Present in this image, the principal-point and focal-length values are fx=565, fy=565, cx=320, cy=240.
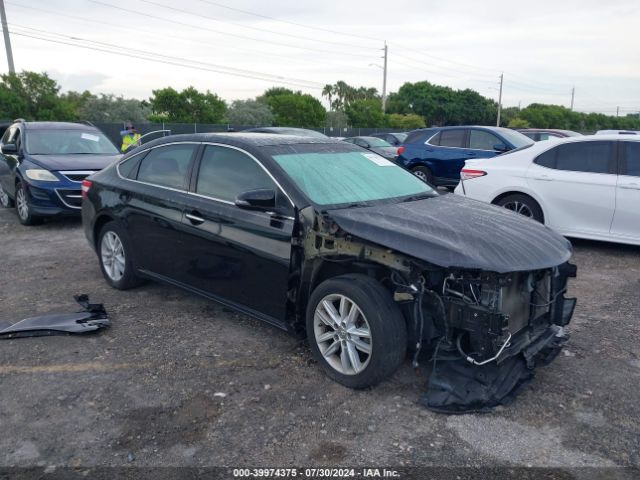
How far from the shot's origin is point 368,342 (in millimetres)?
3609

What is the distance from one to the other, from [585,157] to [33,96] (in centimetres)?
2806

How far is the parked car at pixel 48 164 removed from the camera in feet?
28.1

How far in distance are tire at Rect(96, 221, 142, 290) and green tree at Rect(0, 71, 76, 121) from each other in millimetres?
25079

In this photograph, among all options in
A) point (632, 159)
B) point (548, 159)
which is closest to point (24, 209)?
point (548, 159)

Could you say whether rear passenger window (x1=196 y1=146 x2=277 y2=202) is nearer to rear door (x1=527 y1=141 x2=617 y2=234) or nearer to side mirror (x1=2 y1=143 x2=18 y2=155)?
rear door (x1=527 y1=141 x2=617 y2=234)

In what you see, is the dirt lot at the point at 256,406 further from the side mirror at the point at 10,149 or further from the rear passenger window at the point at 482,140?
the rear passenger window at the point at 482,140

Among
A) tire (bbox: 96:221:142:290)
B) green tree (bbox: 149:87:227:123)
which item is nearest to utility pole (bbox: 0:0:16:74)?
green tree (bbox: 149:87:227:123)

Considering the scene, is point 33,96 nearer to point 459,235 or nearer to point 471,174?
point 471,174

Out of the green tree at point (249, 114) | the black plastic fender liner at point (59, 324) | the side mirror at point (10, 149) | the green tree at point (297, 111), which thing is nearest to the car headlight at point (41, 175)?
the side mirror at point (10, 149)

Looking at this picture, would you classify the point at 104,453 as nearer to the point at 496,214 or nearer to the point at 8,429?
the point at 8,429

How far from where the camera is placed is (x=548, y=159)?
7.52 meters

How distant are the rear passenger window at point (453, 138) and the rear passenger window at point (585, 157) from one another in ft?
13.8

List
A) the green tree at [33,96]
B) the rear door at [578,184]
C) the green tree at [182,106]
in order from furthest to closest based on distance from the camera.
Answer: the green tree at [182,106], the green tree at [33,96], the rear door at [578,184]

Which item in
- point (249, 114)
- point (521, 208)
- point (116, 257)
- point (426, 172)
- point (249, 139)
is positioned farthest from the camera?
point (249, 114)
